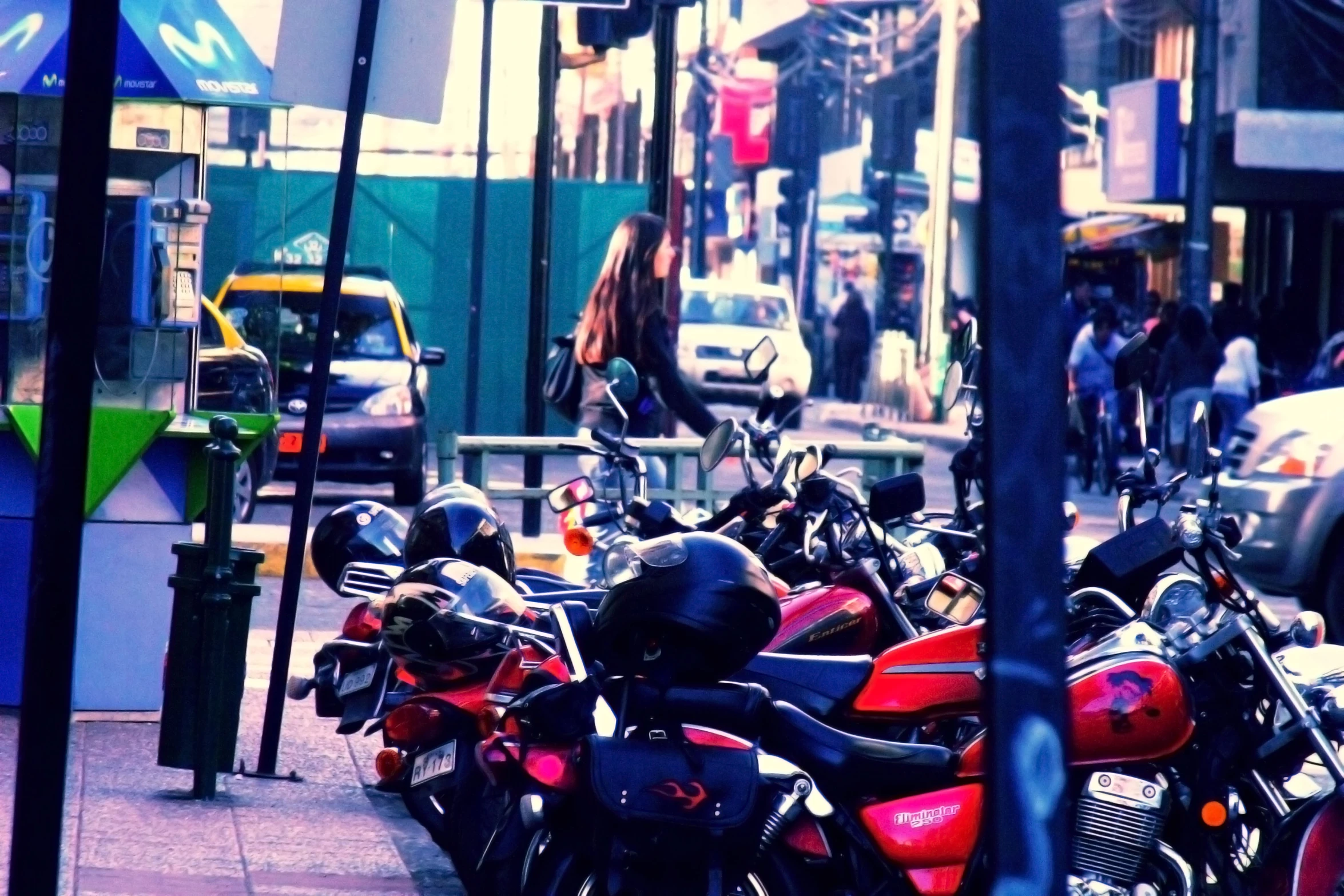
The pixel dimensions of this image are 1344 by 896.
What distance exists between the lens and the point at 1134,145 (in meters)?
26.7

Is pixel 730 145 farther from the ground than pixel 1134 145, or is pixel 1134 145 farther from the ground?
pixel 730 145

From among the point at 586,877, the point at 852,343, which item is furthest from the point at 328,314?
the point at 852,343

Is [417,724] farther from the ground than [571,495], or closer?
closer

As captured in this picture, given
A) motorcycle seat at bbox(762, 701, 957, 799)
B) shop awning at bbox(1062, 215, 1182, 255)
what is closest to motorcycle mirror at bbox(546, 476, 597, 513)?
motorcycle seat at bbox(762, 701, 957, 799)

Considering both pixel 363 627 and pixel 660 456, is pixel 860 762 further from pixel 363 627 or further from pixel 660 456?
pixel 660 456

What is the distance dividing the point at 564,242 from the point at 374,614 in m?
16.4

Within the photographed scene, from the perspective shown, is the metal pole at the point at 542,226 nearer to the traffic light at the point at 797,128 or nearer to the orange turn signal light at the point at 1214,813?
the orange turn signal light at the point at 1214,813

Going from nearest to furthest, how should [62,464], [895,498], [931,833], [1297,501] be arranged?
1. [62,464]
2. [931,833]
3. [895,498]
4. [1297,501]

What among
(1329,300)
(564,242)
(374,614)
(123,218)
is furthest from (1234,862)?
(1329,300)

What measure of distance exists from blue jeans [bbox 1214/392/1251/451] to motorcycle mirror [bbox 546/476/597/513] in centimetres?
1306

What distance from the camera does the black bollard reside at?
6500mm

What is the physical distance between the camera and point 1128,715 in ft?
16.0

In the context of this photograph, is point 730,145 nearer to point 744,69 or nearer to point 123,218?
point 744,69

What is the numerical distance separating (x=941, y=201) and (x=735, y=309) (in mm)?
3378
